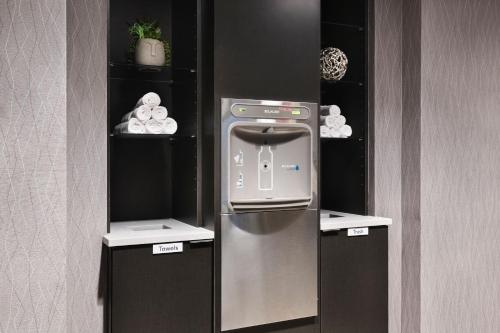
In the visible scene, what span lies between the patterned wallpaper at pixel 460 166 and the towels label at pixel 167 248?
148 cm

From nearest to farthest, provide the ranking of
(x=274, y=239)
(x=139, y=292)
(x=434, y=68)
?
(x=139, y=292) → (x=274, y=239) → (x=434, y=68)

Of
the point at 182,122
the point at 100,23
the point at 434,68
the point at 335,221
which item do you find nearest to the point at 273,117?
the point at 182,122

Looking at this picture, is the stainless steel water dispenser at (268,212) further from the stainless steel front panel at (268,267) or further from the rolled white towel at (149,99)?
the rolled white towel at (149,99)

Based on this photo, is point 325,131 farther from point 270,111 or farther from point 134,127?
point 134,127

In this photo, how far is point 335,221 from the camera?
2637mm

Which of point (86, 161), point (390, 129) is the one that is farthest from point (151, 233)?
point (390, 129)

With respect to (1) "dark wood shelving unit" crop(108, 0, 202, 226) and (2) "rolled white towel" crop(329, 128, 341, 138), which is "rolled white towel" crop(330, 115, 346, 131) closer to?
(2) "rolled white towel" crop(329, 128, 341, 138)

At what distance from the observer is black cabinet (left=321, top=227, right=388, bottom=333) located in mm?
2568

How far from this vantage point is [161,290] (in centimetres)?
214

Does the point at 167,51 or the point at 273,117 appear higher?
the point at 167,51

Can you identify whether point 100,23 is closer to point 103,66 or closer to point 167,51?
point 103,66

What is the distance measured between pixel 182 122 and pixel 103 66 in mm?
514

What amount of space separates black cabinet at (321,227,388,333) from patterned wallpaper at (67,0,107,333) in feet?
3.74

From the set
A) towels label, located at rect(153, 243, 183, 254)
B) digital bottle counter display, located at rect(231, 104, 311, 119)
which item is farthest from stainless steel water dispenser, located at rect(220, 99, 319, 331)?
towels label, located at rect(153, 243, 183, 254)
